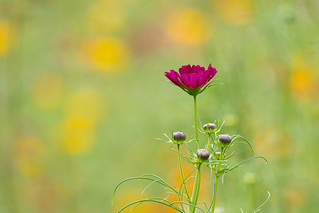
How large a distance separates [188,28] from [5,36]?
4.23 ft

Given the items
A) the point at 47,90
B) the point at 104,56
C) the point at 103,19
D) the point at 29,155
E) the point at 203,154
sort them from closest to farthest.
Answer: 1. the point at 203,154
2. the point at 29,155
3. the point at 47,90
4. the point at 104,56
5. the point at 103,19

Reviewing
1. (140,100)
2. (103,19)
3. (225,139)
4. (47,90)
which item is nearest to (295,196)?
(225,139)

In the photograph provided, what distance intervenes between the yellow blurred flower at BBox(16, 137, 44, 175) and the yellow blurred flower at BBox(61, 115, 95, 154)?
0.16 m

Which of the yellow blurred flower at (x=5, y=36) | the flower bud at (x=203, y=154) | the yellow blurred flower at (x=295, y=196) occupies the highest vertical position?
the yellow blurred flower at (x=5, y=36)

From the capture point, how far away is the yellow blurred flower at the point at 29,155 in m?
2.17

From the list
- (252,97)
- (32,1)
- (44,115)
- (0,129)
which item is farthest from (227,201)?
(44,115)

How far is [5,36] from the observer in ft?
7.53

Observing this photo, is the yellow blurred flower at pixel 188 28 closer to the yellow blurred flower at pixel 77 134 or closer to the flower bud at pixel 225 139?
the yellow blurred flower at pixel 77 134

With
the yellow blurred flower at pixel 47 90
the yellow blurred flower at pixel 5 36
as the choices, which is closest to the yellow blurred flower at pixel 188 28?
the yellow blurred flower at pixel 47 90

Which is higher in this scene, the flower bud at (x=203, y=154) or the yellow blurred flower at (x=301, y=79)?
the flower bud at (x=203, y=154)

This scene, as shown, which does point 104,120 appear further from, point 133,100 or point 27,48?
point 27,48

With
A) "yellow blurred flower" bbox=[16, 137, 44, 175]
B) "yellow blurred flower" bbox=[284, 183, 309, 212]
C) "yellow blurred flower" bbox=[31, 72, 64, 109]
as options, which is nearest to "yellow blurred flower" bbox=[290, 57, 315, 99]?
"yellow blurred flower" bbox=[284, 183, 309, 212]

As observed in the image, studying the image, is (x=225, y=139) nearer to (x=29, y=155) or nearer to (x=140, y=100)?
(x=29, y=155)

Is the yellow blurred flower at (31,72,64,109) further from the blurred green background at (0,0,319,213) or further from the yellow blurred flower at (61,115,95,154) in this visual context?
the yellow blurred flower at (61,115,95,154)
